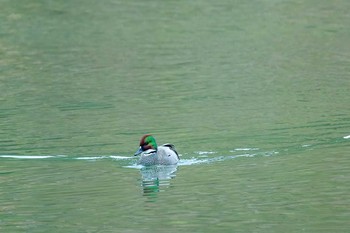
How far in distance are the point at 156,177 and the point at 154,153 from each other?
681 millimetres

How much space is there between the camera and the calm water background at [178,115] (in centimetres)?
1384

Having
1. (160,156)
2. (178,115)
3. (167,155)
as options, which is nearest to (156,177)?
(167,155)

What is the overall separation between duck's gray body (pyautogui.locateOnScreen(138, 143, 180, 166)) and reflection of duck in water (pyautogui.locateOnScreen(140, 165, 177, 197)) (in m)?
0.07

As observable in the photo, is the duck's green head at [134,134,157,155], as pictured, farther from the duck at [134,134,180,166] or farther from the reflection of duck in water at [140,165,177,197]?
the reflection of duck in water at [140,165,177,197]

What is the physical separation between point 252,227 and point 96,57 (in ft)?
50.9

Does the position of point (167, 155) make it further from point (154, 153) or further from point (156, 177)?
point (156, 177)

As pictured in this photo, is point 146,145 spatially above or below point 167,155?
above

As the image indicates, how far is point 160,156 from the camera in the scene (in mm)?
16969

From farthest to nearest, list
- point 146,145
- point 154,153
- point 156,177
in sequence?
point 154,153
point 146,145
point 156,177

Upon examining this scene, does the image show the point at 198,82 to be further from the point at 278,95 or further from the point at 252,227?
the point at 252,227

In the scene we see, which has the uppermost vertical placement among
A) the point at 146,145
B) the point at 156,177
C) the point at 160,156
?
the point at 146,145

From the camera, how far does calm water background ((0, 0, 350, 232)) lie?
13.8 metres

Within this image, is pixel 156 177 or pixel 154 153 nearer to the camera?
pixel 156 177

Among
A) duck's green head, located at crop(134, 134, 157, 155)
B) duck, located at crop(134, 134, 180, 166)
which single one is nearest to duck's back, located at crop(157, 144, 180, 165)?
duck, located at crop(134, 134, 180, 166)
